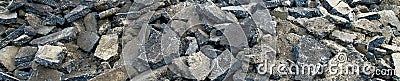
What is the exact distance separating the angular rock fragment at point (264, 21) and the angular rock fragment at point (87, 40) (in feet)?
3.50

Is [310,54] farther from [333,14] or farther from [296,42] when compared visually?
[333,14]

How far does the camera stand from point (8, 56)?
9.62 ft

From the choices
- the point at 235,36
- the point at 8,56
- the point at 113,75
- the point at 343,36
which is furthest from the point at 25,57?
the point at 343,36

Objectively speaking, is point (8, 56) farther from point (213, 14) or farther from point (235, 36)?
point (235, 36)

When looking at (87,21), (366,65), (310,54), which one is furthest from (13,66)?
(366,65)

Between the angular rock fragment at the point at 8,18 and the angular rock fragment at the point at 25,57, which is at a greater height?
the angular rock fragment at the point at 8,18

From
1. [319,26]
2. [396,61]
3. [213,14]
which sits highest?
[213,14]

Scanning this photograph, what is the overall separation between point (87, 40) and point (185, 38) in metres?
0.64

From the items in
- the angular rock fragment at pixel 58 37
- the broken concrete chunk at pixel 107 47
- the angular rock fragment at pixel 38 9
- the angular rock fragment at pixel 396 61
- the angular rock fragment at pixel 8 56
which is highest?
the angular rock fragment at pixel 38 9

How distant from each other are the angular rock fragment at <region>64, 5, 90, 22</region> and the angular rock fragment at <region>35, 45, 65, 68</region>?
0.32 meters

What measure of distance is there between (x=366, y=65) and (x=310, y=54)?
0.34 meters

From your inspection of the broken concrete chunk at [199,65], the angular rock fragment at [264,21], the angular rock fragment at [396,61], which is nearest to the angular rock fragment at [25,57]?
the broken concrete chunk at [199,65]

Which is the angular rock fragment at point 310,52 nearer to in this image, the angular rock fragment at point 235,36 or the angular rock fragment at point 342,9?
the angular rock fragment at point 235,36

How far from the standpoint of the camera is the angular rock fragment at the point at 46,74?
2.77 m
